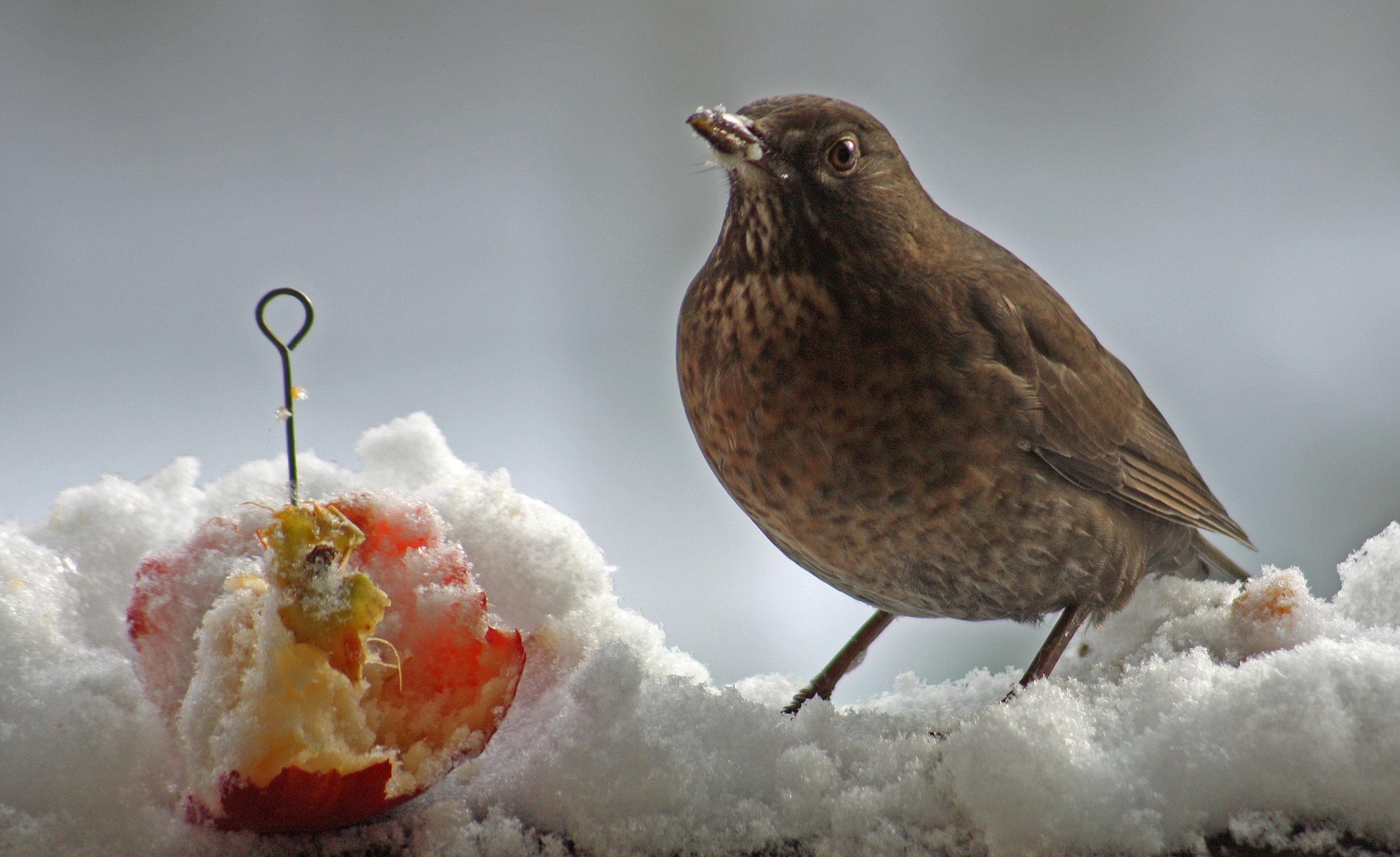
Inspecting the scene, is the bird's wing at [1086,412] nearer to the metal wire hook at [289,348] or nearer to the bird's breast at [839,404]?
the bird's breast at [839,404]

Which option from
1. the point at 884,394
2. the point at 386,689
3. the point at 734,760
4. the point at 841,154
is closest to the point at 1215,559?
the point at 884,394

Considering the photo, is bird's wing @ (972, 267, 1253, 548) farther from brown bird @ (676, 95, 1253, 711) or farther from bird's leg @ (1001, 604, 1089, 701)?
bird's leg @ (1001, 604, 1089, 701)

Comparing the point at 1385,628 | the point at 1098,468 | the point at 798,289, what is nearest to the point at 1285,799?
the point at 1385,628

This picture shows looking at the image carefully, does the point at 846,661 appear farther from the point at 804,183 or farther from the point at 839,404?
the point at 804,183

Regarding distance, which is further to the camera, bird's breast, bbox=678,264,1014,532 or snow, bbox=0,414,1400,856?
bird's breast, bbox=678,264,1014,532

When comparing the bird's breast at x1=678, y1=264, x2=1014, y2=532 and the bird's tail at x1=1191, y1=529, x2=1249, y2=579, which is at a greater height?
the bird's tail at x1=1191, y1=529, x2=1249, y2=579

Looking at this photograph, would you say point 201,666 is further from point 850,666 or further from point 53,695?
point 850,666

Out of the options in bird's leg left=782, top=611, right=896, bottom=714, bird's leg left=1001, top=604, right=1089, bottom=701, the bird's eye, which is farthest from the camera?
bird's leg left=782, top=611, right=896, bottom=714


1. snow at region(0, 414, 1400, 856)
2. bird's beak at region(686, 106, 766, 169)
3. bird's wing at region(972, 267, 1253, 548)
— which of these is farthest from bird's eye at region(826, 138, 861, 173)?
snow at region(0, 414, 1400, 856)
